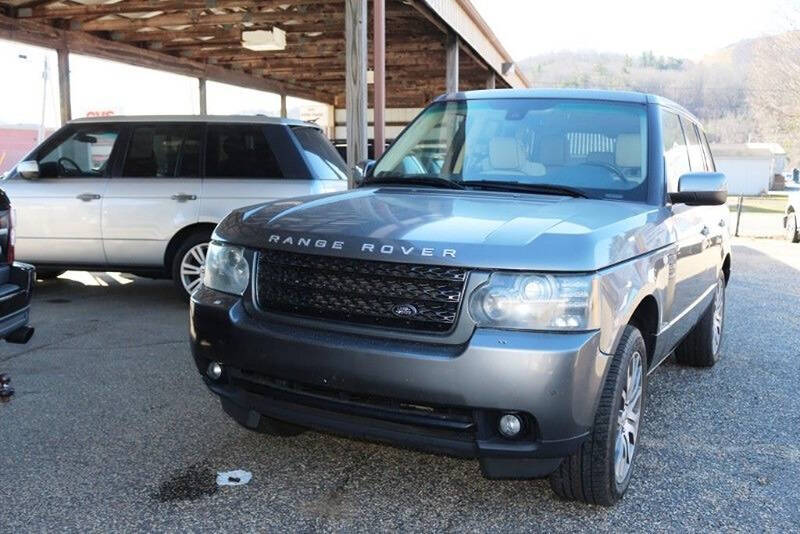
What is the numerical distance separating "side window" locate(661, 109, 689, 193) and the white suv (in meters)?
3.53

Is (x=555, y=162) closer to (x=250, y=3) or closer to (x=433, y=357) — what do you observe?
(x=433, y=357)

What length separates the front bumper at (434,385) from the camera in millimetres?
2721

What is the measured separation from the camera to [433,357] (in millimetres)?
2775

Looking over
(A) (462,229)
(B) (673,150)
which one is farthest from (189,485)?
(B) (673,150)

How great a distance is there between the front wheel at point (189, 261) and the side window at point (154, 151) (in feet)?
2.40

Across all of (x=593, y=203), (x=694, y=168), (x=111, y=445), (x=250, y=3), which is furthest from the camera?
(x=250, y=3)

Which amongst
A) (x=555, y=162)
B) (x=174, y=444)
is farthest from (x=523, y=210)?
(x=174, y=444)

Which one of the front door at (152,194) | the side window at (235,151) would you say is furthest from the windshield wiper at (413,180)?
the front door at (152,194)

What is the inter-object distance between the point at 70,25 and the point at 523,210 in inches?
474

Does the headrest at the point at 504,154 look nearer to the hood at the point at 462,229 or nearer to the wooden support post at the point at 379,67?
the hood at the point at 462,229

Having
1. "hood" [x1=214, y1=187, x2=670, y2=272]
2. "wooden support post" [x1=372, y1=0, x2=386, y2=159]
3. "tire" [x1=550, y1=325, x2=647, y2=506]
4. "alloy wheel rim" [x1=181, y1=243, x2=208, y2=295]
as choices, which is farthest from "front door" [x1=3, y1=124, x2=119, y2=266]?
"tire" [x1=550, y1=325, x2=647, y2=506]

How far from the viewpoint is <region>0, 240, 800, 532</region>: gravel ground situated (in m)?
3.19

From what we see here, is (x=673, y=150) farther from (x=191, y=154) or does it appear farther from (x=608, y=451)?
(x=191, y=154)

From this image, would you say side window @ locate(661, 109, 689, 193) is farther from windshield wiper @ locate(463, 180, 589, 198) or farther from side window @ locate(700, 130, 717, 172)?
side window @ locate(700, 130, 717, 172)
